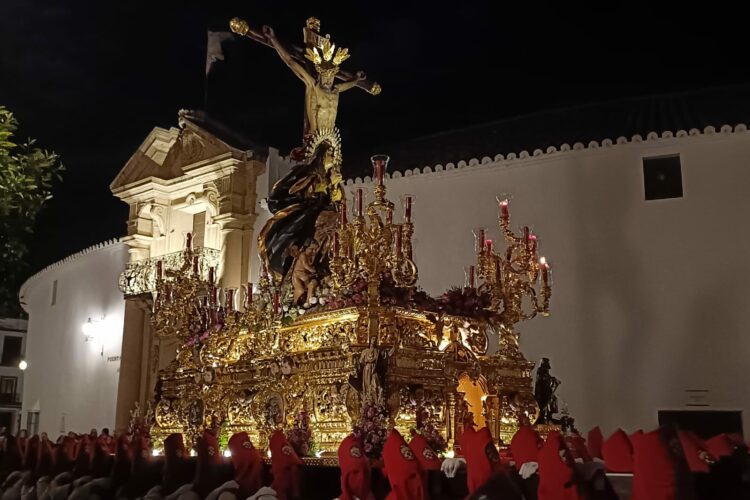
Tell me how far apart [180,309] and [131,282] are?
8.10 m

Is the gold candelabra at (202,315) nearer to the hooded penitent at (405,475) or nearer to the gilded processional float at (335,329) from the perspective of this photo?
the gilded processional float at (335,329)

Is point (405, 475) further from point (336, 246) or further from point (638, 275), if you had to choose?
point (638, 275)

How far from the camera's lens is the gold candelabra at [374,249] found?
8.44 metres

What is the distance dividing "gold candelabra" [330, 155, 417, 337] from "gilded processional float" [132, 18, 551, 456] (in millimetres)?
15

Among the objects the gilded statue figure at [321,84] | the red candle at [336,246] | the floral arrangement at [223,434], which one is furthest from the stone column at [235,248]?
the red candle at [336,246]

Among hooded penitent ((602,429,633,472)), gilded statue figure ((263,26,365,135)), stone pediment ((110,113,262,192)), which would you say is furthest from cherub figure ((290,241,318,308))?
stone pediment ((110,113,262,192))

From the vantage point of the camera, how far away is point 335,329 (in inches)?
357

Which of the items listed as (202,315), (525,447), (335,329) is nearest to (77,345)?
(202,315)

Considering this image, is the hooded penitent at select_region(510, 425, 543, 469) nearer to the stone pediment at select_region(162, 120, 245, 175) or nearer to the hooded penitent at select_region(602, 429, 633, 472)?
the hooded penitent at select_region(602, 429, 633, 472)

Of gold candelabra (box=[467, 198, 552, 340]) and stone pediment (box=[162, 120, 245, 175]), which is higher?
stone pediment (box=[162, 120, 245, 175])

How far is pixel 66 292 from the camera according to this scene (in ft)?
72.9

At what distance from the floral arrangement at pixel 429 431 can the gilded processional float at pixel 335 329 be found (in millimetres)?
15

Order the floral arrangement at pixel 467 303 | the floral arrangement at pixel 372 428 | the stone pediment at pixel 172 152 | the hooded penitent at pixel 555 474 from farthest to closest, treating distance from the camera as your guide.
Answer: the stone pediment at pixel 172 152, the floral arrangement at pixel 467 303, the floral arrangement at pixel 372 428, the hooded penitent at pixel 555 474

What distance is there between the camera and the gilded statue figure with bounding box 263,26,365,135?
11.4 meters
